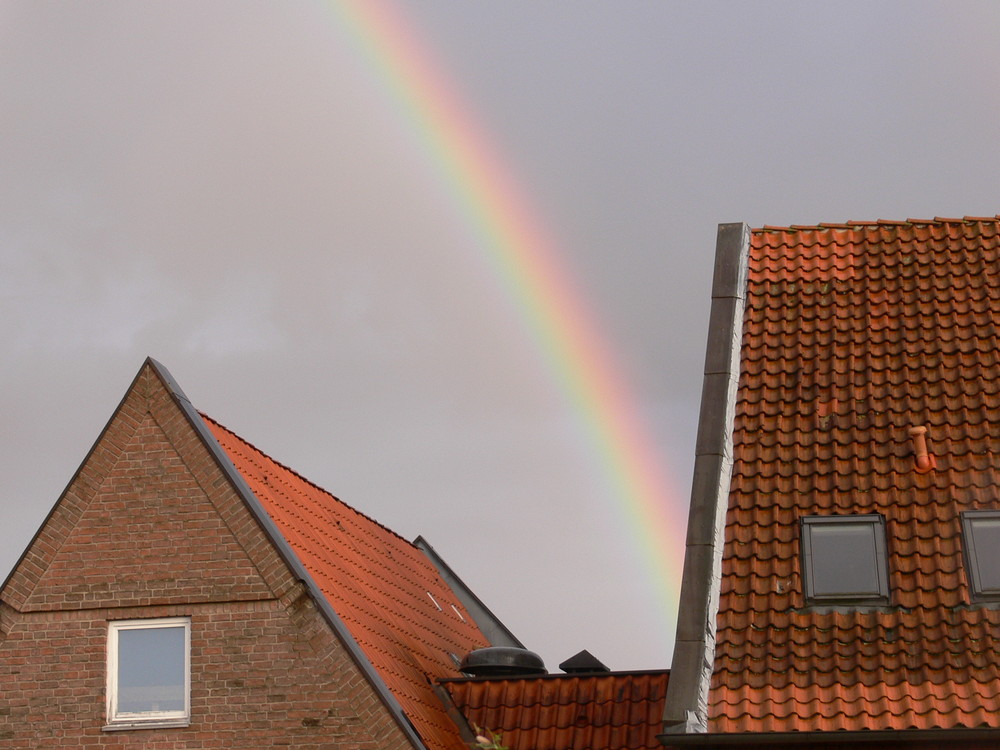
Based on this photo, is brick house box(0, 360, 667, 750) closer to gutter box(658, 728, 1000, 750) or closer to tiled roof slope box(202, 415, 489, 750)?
tiled roof slope box(202, 415, 489, 750)

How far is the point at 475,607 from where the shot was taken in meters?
21.5

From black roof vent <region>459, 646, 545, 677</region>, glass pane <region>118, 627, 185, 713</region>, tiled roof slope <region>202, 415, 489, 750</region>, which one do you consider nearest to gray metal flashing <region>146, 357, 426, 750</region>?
tiled roof slope <region>202, 415, 489, 750</region>

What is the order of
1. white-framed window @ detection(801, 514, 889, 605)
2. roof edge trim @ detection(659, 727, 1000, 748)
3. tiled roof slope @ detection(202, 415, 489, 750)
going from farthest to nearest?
tiled roof slope @ detection(202, 415, 489, 750) → white-framed window @ detection(801, 514, 889, 605) → roof edge trim @ detection(659, 727, 1000, 748)

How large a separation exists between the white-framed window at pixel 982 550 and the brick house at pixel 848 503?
1cm

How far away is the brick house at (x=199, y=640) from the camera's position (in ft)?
43.2

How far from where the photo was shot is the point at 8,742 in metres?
13.5

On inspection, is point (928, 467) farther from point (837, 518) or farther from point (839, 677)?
point (839, 677)

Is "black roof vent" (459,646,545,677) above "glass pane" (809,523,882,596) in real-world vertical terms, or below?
below

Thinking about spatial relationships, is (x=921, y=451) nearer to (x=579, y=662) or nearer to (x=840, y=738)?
(x=840, y=738)

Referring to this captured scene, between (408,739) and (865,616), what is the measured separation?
4318 mm

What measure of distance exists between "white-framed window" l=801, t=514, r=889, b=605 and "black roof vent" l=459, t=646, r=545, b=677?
4.21m

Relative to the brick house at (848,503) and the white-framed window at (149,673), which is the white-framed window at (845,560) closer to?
the brick house at (848,503)

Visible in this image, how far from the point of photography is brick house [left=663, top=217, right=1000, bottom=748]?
1141 cm

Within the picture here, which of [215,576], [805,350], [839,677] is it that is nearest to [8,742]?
[215,576]
